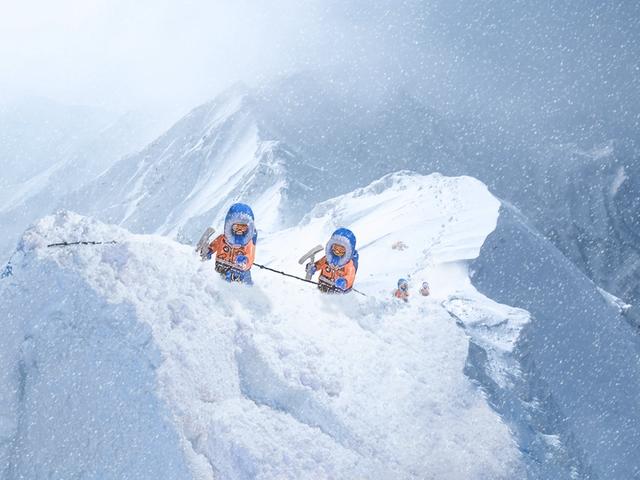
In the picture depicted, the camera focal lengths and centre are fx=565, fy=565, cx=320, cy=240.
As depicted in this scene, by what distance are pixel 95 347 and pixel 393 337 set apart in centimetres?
571

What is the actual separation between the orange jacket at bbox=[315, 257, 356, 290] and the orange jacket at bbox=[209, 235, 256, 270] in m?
1.46

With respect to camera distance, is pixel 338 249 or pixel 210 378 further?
pixel 338 249

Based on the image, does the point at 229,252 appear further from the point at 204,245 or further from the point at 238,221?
the point at 238,221

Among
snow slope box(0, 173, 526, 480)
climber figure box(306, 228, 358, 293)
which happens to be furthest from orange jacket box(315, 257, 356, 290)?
snow slope box(0, 173, 526, 480)

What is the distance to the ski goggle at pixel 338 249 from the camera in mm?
10180

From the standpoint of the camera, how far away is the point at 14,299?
900 centimetres

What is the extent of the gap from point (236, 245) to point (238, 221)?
50cm

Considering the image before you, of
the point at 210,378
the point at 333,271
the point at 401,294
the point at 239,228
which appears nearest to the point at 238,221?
the point at 239,228

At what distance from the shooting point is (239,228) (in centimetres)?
920

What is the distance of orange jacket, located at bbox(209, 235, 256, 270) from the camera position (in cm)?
958

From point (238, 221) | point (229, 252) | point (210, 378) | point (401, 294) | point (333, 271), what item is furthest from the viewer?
point (401, 294)

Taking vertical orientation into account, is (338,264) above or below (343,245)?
below

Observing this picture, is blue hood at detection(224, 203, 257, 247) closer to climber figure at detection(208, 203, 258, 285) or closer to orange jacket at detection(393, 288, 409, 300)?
climber figure at detection(208, 203, 258, 285)

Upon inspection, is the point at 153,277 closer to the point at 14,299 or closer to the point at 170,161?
the point at 14,299
